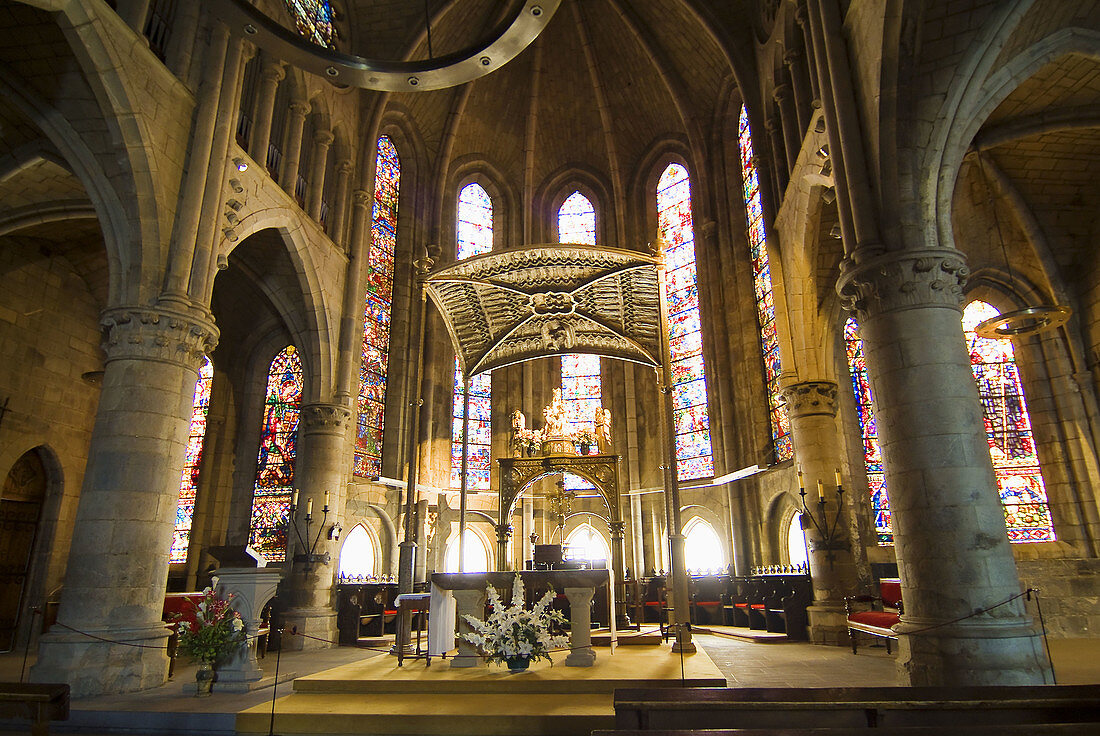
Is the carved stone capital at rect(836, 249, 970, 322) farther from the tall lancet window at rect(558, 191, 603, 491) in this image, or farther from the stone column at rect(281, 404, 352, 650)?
the tall lancet window at rect(558, 191, 603, 491)

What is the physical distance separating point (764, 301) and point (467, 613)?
1063 cm

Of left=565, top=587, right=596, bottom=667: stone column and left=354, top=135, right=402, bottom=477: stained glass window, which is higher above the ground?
left=354, top=135, right=402, bottom=477: stained glass window

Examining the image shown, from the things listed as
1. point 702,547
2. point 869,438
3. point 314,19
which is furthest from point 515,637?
point 314,19

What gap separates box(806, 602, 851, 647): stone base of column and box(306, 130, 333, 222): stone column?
12177mm

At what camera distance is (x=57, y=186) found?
11180 millimetres

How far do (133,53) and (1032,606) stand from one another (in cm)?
1614

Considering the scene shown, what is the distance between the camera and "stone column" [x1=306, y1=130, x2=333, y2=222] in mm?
13844

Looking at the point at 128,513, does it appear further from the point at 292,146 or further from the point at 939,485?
the point at 939,485

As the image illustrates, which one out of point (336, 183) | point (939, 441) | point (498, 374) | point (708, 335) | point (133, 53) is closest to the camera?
point (939, 441)

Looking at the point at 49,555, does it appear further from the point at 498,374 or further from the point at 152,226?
the point at 498,374

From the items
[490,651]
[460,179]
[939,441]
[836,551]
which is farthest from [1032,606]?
[460,179]

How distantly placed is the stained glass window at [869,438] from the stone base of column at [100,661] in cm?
1142

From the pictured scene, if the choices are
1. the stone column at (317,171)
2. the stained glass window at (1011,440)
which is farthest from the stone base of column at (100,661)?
the stained glass window at (1011,440)

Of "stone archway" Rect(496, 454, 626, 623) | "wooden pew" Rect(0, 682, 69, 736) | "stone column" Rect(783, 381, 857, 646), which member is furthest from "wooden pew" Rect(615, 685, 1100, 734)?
"stone archway" Rect(496, 454, 626, 623)
